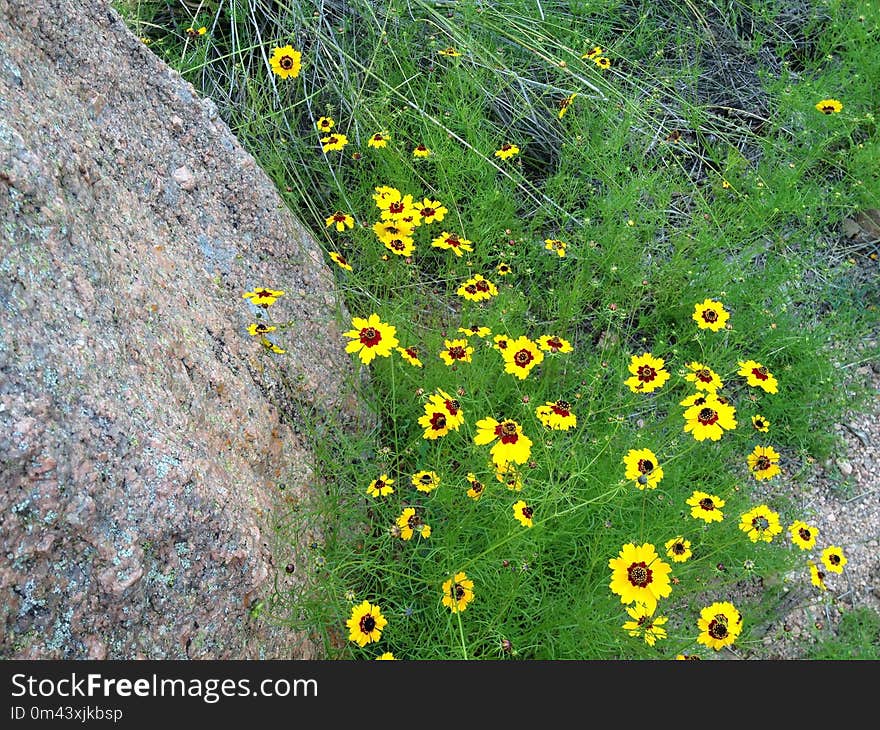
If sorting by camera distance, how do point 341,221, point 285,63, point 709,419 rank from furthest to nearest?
1. point 285,63
2. point 341,221
3. point 709,419

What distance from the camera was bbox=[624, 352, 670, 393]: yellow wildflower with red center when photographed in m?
2.15

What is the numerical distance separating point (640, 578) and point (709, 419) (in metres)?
0.57

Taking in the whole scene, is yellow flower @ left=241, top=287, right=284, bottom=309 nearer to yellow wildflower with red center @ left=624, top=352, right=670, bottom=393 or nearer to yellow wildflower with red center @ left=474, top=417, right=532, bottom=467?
yellow wildflower with red center @ left=474, top=417, right=532, bottom=467

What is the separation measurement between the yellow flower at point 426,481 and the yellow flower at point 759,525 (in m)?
0.89

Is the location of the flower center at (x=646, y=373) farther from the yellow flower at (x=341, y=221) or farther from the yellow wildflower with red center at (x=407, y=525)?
the yellow flower at (x=341, y=221)

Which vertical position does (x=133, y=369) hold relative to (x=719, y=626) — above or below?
above

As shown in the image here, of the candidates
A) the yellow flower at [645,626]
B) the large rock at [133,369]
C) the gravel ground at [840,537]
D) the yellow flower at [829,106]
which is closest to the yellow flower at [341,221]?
the large rock at [133,369]

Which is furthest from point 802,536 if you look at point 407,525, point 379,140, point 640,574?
point 379,140

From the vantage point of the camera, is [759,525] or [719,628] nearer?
[719,628]

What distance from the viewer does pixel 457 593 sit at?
1738 millimetres

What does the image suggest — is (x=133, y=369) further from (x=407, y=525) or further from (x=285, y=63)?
(x=285, y=63)

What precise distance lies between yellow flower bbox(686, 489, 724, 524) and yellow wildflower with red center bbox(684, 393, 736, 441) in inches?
6.6

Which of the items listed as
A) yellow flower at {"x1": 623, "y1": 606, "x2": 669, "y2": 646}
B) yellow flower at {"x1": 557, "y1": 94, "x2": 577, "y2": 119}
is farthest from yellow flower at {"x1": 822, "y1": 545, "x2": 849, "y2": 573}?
yellow flower at {"x1": 557, "y1": 94, "x2": 577, "y2": 119}

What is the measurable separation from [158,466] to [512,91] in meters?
2.64
